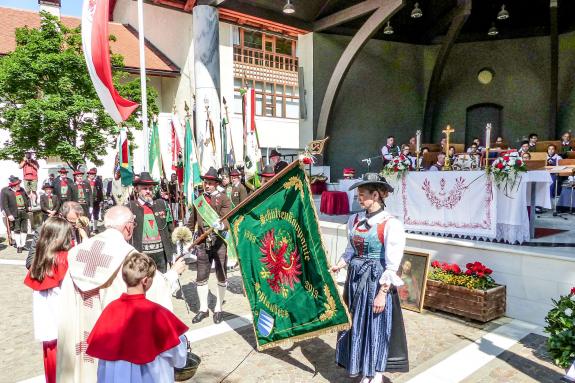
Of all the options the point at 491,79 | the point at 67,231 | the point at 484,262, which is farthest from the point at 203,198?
the point at 491,79

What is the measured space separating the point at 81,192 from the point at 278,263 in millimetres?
10619

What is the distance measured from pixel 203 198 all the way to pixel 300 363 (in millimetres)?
2800

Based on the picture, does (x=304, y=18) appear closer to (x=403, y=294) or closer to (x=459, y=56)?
(x=459, y=56)

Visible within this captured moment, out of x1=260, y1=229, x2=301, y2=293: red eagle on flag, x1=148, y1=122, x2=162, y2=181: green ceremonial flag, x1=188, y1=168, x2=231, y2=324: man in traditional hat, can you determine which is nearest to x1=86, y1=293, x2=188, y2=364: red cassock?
x1=260, y1=229, x2=301, y2=293: red eagle on flag

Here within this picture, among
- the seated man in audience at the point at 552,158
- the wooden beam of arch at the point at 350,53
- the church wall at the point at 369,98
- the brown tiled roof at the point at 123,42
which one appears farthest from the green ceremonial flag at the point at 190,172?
the brown tiled roof at the point at 123,42

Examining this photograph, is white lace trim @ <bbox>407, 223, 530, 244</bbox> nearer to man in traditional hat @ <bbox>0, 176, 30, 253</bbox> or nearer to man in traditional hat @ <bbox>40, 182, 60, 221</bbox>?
man in traditional hat @ <bbox>40, 182, 60, 221</bbox>

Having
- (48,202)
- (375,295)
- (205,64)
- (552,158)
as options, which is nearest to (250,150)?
(48,202)

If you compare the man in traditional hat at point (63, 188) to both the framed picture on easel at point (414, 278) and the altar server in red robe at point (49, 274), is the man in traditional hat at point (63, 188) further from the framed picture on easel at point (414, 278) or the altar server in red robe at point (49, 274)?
the framed picture on easel at point (414, 278)

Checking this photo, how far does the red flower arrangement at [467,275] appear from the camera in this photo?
5.61 meters

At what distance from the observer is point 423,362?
14.6ft

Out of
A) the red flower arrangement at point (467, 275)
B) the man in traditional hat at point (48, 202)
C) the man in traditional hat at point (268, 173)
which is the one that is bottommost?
the red flower arrangement at point (467, 275)

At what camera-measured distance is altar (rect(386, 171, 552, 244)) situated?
22.6 ft

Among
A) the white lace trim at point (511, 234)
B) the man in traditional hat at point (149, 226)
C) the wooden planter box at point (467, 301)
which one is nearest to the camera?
the wooden planter box at point (467, 301)

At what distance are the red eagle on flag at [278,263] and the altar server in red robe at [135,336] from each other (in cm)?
164
